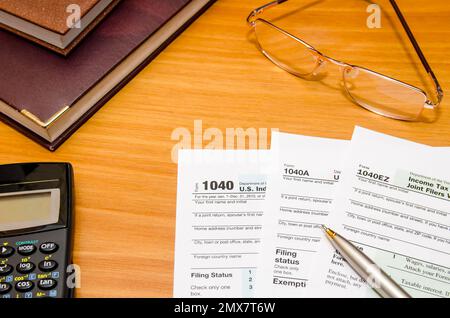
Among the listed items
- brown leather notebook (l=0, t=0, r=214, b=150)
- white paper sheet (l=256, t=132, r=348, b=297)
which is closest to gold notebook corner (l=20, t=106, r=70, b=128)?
brown leather notebook (l=0, t=0, r=214, b=150)

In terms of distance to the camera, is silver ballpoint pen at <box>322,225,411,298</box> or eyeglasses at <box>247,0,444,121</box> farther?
eyeglasses at <box>247,0,444,121</box>

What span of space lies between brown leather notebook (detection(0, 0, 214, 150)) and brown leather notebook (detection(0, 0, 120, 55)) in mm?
15

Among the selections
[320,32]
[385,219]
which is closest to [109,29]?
[320,32]

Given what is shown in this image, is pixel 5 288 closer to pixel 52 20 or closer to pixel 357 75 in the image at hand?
pixel 52 20

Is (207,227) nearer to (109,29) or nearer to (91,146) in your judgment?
(91,146)

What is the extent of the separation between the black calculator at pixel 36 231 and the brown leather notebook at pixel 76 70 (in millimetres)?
58

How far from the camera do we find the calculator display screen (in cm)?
48

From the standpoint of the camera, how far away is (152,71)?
2.05 ft

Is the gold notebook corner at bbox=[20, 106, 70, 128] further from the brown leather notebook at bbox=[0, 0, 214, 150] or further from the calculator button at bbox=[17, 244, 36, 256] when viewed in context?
the calculator button at bbox=[17, 244, 36, 256]

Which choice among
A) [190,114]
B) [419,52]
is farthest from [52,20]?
[419,52]

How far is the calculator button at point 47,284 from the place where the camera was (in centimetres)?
45

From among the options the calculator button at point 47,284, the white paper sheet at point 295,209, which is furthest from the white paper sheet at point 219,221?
the calculator button at point 47,284
